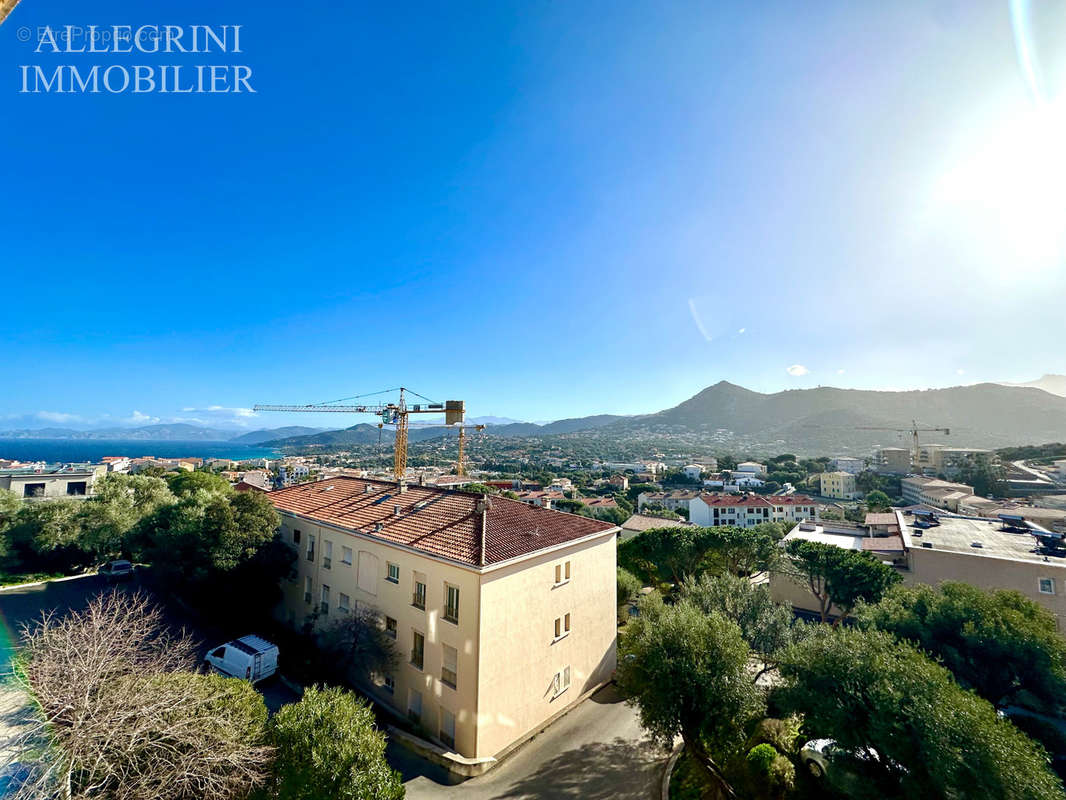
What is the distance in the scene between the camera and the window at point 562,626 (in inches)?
656

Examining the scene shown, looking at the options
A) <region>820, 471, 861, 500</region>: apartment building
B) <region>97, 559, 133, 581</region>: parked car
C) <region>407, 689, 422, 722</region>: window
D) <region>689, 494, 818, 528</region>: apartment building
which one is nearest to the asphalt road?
<region>407, 689, 422, 722</region>: window

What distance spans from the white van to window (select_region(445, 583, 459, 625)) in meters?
8.42

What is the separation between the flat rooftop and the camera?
2481 centimetres

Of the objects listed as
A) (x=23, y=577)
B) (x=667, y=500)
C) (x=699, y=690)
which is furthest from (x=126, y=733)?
(x=667, y=500)

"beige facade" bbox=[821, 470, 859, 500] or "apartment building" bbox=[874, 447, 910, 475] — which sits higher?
"apartment building" bbox=[874, 447, 910, 475]

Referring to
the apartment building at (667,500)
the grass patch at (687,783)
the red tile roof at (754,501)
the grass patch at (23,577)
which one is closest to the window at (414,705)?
the grass patch at (687,783)

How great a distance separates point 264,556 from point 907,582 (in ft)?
124

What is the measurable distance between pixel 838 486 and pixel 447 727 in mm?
127984

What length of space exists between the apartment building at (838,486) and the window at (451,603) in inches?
4985

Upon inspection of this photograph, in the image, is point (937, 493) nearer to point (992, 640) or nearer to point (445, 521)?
point (992, 640)

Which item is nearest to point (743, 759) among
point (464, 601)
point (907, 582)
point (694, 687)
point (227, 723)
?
point (694, 687)

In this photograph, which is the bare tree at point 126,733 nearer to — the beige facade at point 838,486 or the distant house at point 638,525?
the distant house at point 638,525

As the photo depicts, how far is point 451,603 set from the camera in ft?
48.0

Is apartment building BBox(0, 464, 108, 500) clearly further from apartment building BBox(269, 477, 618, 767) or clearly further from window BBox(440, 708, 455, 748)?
window BBox(440, 708, 455, 748)
